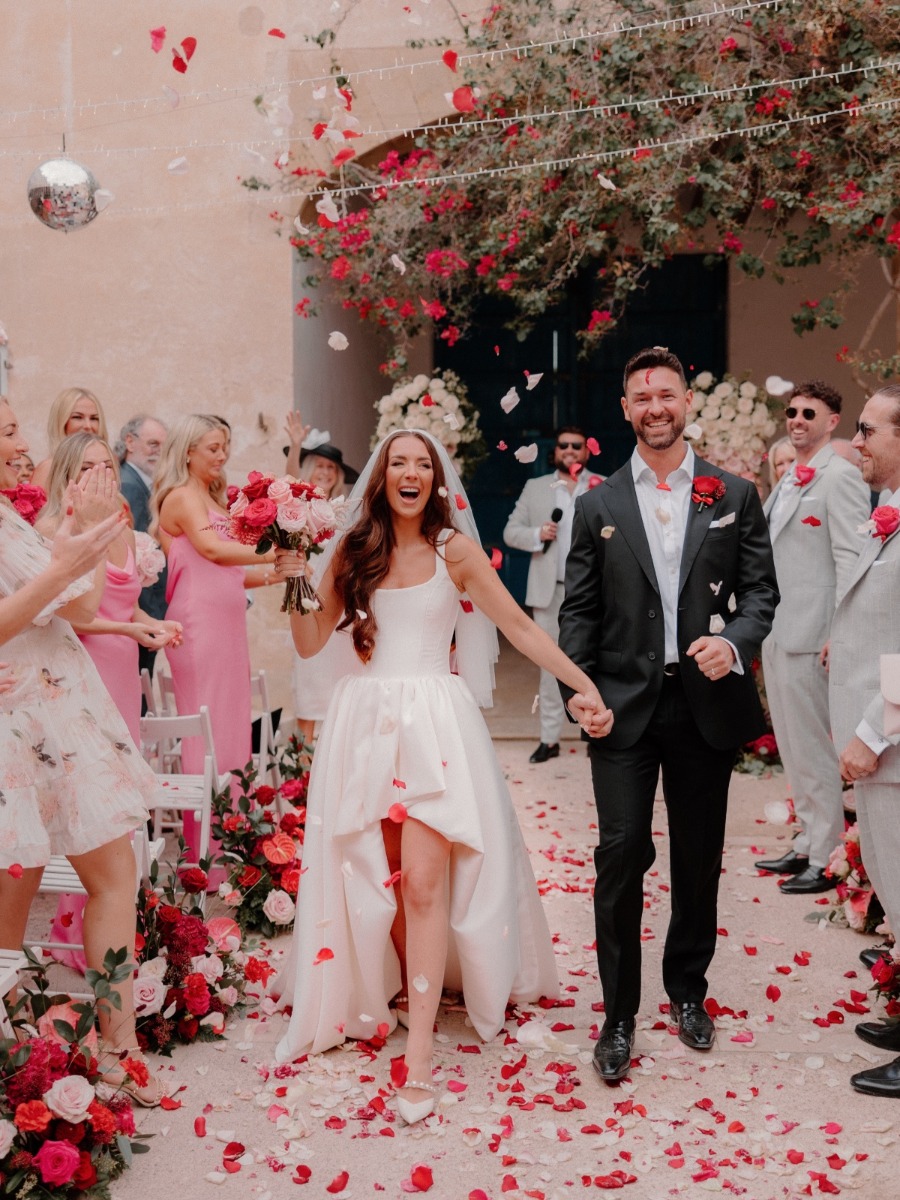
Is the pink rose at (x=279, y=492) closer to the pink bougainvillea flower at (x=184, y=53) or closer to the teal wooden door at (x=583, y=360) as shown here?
the pink bougainvillea flower at (x=184, y=53)

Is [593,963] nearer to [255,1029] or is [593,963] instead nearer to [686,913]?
[686,913]

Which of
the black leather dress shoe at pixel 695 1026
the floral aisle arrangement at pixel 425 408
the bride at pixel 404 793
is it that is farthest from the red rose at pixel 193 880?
the floral aisle arrangement at pixel 425 408

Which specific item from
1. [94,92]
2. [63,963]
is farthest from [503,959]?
[94,92]

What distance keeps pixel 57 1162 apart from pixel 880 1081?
7.52 feet

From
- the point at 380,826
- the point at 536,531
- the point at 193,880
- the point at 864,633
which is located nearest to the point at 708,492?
the point at 864,633

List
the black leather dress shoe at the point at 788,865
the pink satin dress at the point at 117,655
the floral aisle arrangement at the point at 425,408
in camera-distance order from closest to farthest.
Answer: the pink satin dress at the point at 117,655 → the black leather dress shoe at the point at 788,865 → the floral aisle arrangement at the point at 425,408

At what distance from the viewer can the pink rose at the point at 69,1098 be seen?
282 cm

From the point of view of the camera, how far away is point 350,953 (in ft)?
12.7

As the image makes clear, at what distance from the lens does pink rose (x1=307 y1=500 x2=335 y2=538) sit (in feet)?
11.7

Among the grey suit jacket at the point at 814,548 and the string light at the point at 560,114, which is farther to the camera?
the string light at the point at 560,114

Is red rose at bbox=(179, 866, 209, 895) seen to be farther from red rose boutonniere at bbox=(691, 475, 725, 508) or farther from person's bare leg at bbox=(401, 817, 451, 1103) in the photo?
red rose boutonniere at bbox=(691, 475, 725, 508)

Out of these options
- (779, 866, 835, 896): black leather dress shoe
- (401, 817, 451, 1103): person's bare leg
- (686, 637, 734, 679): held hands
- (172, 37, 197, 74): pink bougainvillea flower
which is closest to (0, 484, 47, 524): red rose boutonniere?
(401, 817, 451, 1103): person's bare leg

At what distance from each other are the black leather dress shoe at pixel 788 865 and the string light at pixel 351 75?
16.4 ft

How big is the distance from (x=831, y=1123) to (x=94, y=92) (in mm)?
8024
